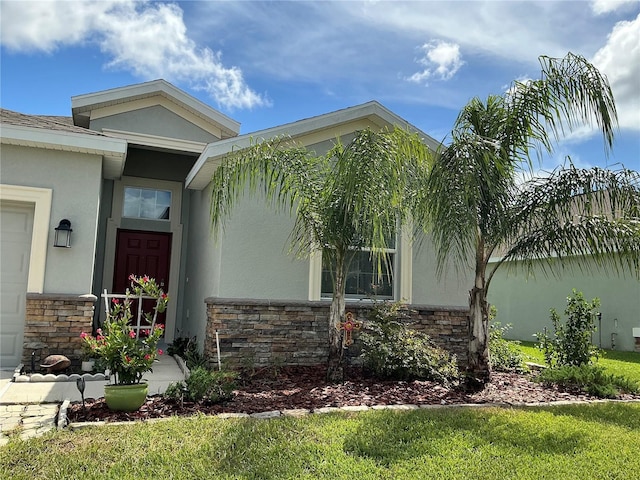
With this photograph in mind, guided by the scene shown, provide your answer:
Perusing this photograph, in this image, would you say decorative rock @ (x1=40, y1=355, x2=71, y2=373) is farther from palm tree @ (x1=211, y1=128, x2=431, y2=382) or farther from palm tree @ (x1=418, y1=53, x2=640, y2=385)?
palm tree @ (x1=418, y1=53, x2=640, y2=385)

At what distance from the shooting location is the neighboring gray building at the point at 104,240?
739 cm

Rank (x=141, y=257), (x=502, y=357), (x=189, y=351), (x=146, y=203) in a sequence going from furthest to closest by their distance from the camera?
(x=146, y=203) → (x=141, y=257) → (x=502, y=357) → (x=189, y=351)

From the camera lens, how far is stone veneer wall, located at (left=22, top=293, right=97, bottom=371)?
7211 millimetres

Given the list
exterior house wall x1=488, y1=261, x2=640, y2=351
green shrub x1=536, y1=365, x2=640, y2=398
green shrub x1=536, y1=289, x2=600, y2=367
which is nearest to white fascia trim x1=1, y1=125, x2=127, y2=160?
green shrub x1=536, y1=365, x2=640, y2=398

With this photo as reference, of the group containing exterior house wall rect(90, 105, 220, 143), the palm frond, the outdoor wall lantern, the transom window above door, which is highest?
exterior house wall rect(90, 105, 220, 143)

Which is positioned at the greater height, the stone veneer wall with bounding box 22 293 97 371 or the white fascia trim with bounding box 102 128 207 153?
the white fascia trim with bounding box 102 128 207 153

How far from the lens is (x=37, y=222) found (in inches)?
293

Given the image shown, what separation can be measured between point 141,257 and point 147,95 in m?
3.46

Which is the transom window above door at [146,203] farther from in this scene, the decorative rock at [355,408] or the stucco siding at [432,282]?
the decorative rock at [355,408]

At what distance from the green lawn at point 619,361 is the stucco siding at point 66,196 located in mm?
8041

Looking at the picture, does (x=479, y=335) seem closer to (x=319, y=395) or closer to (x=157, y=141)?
(x=319, y=395)

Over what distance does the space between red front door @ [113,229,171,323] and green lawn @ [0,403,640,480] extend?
615 cm

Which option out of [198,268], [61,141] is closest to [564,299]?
[198,268]

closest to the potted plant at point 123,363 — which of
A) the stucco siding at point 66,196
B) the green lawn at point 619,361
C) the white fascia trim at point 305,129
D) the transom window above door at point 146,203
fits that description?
the stucco siding at point 66,196
